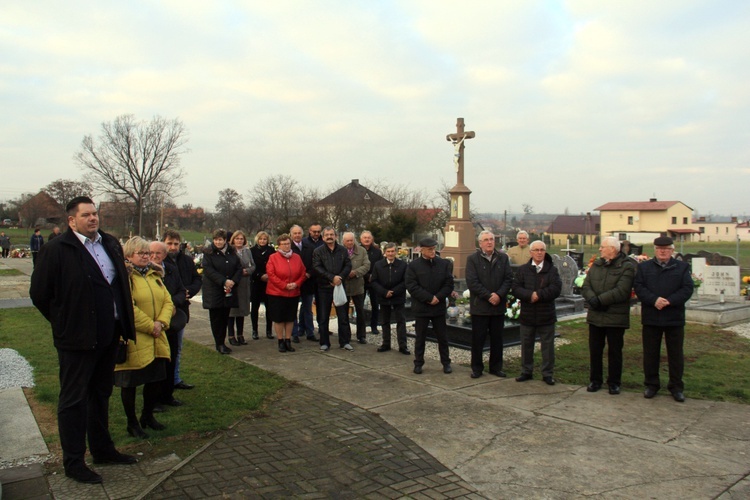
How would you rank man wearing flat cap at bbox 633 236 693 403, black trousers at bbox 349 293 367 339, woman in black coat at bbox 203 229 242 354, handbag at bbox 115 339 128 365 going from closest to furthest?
handbag at bbox 115 339 128 365 < man wearing flat cap at bbox 633 236 693 403 < woman in black coat at bbox 203 229 242 354 < black trousers at bbox 349 293 367 339

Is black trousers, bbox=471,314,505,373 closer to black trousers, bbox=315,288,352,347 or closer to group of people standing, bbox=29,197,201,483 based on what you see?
black trousers, bbox=315,288,352,347

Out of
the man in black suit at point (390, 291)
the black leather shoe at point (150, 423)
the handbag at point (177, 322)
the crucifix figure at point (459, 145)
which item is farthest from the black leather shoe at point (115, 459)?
the crucifix figure at point (459, 145)

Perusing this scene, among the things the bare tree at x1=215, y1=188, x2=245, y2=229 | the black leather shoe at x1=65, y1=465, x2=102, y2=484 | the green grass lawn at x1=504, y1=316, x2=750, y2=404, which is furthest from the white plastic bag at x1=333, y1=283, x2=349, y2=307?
the bare tree at x1=215, y1=188, x2=245, y2=229

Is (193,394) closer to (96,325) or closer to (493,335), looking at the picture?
(96,325)

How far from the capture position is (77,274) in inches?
155

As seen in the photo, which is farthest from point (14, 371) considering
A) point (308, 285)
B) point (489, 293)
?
point (489, 293)

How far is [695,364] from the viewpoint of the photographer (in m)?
7.70

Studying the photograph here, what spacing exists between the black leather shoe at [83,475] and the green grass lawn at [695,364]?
491cm

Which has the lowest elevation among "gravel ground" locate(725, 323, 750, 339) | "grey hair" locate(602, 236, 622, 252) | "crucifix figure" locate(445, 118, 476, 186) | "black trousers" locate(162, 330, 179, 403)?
"gravel ground" locate(725, 323, 750, 339)

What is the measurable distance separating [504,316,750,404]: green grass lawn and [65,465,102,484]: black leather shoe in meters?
4.91

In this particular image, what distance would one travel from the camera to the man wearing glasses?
666cm

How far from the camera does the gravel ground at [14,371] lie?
6.36m

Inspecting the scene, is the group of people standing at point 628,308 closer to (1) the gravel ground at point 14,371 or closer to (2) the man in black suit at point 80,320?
(2) the man in black suit at point 80,320

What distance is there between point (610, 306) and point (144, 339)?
187 inches
